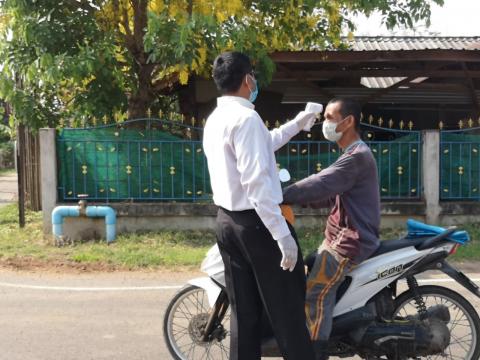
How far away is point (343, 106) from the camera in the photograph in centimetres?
334

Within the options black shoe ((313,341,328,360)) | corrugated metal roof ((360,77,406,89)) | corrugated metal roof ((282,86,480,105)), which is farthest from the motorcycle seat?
corrugated metal roof ((360,77,406,89))

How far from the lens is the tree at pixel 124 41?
757cm

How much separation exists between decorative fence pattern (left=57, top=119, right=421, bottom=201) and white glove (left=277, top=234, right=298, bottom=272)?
584 cm

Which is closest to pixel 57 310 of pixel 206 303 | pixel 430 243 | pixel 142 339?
pixel 142 339

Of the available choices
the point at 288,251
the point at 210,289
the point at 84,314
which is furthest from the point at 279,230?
the point at 84,314

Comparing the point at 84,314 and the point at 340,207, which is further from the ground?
the point at 340,207

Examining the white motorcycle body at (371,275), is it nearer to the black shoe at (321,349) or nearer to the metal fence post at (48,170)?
the black shoe at (321,349)

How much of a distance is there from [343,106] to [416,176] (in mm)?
5769

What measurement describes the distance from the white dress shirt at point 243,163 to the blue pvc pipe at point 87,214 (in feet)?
17.9

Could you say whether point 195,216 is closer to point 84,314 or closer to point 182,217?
point 182,217

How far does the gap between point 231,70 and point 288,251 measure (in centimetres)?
90

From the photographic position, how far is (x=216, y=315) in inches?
132

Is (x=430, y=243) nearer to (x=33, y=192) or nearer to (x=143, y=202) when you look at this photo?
(x=143, y=202)

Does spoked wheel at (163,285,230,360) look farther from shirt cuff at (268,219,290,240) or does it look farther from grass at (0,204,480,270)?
grass at (0,204,480,270)
